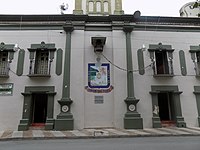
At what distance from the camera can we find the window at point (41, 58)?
12.3m

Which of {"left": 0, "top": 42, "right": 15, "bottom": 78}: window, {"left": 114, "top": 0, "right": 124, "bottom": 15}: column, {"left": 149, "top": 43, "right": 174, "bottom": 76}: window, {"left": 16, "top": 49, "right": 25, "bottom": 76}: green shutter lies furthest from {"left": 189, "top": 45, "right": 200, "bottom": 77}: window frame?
{"left": 0, "top": 42, "right": 15, "bottom": 78}: window

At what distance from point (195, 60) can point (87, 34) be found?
7744 millimetres

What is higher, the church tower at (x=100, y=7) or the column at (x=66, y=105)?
the church tower at (x=100, y=7)

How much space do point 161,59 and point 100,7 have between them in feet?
19.9

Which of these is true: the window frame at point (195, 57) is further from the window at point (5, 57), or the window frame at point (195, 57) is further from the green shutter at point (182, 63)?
the window at point (5, 57)

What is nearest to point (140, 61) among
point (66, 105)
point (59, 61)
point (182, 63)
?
point (182, 63)

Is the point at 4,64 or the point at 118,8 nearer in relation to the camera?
the point at 4,64

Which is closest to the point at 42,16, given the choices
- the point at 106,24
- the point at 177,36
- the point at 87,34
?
the point at 87,34

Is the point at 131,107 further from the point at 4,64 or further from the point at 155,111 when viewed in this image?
the point at 4,64

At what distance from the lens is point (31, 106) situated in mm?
11930

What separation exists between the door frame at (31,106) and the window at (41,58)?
1.01m

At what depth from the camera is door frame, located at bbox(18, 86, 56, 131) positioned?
11.3 metres

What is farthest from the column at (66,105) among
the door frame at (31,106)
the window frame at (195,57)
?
the window frame at (195,57)

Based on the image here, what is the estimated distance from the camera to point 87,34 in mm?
13172
